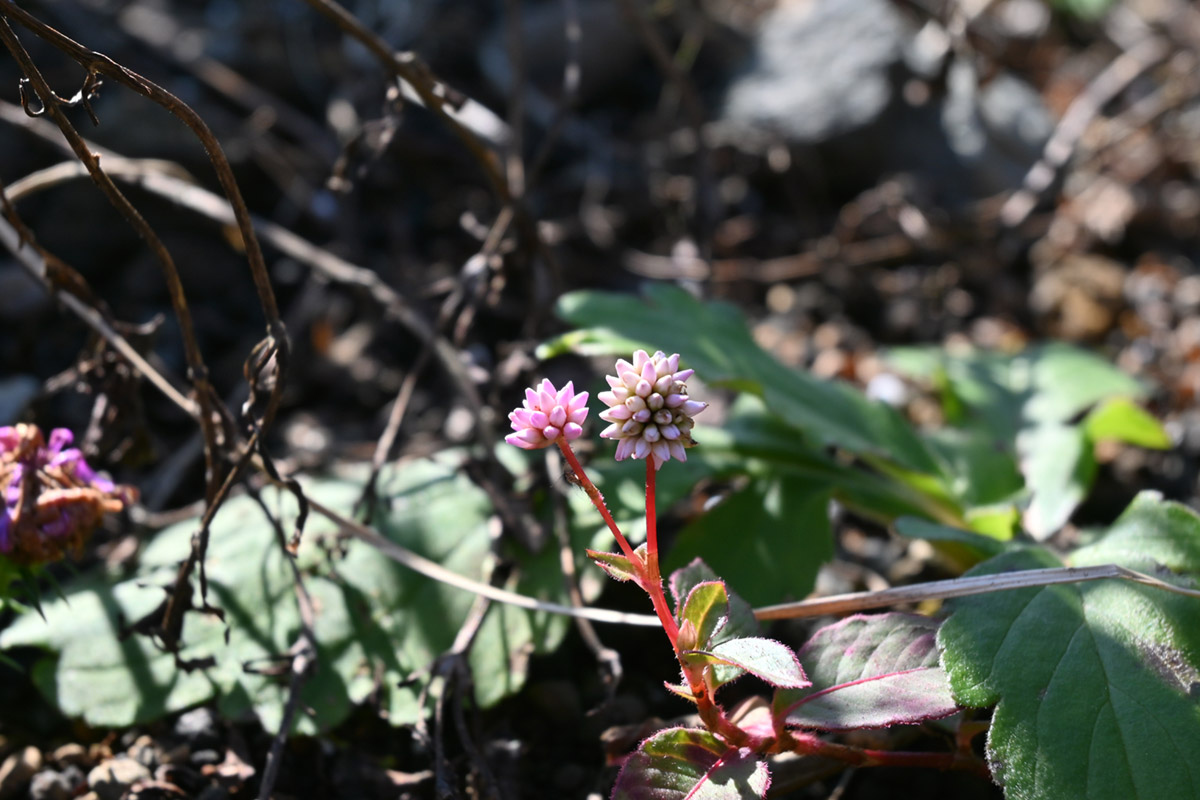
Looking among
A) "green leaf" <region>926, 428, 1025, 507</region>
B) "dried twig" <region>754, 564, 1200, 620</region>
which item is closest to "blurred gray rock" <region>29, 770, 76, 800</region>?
"dried twig" <region>754, 564, 1200, 620</region>

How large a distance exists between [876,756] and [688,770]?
301 mm

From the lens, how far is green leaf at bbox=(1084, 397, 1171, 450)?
2.10m

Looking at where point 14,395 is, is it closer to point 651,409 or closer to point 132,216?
point 132,216

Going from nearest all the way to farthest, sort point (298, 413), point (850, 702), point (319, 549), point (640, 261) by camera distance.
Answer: point (850, 702), point (319, 549), point (298, 413), point (640, 261)

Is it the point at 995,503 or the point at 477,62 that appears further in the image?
the point at 477,62

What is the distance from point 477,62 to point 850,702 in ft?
9.94

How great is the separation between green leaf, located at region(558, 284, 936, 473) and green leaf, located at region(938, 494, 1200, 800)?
52 centimetres

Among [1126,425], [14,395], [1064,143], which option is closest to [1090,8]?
[1064,143]

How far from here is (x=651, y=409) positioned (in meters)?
1.07

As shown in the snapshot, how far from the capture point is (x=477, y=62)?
3.62m

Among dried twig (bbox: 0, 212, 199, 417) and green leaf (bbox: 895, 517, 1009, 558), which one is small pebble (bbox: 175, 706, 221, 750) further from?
green leaf (bbox: 895, 517, 1009, 558)

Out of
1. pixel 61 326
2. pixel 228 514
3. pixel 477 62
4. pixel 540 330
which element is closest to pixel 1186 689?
pixel 540 330

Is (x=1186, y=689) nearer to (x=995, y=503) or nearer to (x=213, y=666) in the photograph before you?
(x=995, y=503)

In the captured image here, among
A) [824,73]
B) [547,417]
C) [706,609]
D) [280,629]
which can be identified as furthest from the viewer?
[824,73]
